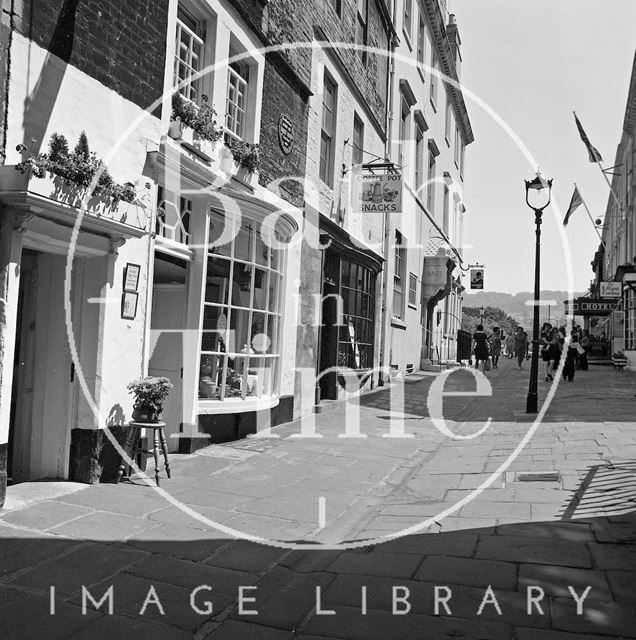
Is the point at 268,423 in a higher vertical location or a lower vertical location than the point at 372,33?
lower

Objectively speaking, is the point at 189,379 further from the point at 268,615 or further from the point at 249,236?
the point at 268,615

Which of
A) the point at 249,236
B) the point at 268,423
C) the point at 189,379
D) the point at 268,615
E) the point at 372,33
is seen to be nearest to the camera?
the point at 268,615

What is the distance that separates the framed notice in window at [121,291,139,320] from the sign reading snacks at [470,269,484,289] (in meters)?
27.0

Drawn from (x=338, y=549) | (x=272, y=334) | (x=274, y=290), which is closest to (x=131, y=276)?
(x=338, y=549)

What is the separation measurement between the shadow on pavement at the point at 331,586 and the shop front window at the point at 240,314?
12.0ft

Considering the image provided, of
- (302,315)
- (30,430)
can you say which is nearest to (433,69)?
(302,315)

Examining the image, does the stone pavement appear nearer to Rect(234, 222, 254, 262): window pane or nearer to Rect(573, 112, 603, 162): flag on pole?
Rect(234, 222, 254, 262): window pane

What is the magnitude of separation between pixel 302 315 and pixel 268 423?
2.19 m

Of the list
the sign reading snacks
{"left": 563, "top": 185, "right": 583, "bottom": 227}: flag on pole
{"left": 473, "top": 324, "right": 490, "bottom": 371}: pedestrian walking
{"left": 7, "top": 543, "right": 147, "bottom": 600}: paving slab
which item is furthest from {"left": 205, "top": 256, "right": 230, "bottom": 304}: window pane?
the sign reading snacks

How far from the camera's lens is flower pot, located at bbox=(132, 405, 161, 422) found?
6.72 meters

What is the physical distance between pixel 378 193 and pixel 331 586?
1080 cm

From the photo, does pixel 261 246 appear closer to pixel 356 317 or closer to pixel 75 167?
pixel 75 167

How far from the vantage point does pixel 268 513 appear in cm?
613

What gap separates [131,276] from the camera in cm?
691
